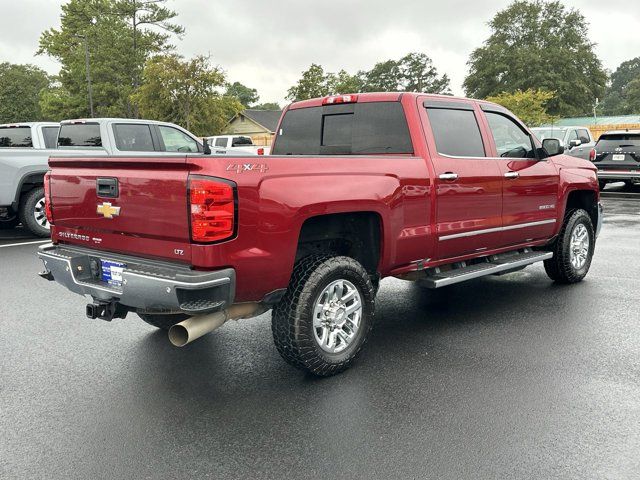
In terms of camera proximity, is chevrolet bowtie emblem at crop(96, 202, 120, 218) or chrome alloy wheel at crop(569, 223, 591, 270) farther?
chrome alloy wheel at crop(569, 223, 591, 270)

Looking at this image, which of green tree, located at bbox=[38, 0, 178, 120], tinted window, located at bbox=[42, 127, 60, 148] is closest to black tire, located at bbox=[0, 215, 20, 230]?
tinted window, located at bbox=[42, 127, 60, 148]

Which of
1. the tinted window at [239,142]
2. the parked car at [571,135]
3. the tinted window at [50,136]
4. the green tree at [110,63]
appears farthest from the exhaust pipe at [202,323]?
the green tree at [110,63]

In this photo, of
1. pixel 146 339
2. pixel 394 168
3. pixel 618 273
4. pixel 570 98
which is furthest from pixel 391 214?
pixel 570 98

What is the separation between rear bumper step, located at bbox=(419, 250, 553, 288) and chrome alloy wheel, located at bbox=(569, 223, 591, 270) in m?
0.70

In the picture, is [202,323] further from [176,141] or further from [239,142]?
[239,142]

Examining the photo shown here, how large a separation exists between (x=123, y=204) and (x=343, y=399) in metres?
1.88

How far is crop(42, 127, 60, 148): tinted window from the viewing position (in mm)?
11242

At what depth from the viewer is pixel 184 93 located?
3841 cm

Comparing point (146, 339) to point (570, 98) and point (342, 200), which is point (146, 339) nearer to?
point (342, 200)

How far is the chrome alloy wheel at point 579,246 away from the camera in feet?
22.0

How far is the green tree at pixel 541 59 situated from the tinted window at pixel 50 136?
55.9 meters

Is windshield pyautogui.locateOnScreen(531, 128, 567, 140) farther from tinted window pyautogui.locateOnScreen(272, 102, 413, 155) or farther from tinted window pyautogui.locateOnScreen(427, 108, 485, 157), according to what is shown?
tinted window pyautogui.locateOnScreen(272, 102, 413, 155)

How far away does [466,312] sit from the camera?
5.69 metres

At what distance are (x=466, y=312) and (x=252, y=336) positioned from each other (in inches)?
81.8
